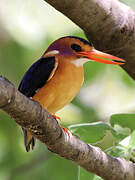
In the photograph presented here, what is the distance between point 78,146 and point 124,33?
0.79 metres

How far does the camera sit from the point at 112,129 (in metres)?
2.29

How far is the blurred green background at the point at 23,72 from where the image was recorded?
348cm

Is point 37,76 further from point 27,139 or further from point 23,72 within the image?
point 23,72

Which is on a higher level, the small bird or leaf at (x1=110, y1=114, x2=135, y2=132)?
the small bird

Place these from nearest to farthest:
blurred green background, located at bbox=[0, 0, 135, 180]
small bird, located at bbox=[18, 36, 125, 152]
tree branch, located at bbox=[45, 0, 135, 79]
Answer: tree branch, located at bbox=[45, 0, 135, 79] → small bird, located at bbox=[18, 36, 125, 152] → blurred green background, located at bbox=[0, 0, 135, 180]

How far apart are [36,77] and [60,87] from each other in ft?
0.47

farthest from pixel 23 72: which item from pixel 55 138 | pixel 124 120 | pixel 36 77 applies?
pixel 55 138

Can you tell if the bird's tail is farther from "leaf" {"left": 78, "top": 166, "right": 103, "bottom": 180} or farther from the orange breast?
"leaf" {"left": 78, "top": 166, "right": 103, "bottom": 180}

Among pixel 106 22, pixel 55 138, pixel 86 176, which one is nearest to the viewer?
pixel 55 138

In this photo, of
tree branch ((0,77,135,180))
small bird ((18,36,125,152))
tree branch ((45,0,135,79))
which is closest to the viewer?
tree branch ((0,77,135,180))

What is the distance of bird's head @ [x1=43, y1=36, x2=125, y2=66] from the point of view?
2.44 meters

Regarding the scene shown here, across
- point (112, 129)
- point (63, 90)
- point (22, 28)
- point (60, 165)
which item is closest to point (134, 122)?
point (112, 129)

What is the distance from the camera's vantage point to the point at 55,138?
→ 1897mm

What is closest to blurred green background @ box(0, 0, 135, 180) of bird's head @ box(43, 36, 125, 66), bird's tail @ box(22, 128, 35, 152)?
bird's tail @ box(22, 128, 35, 152)
